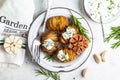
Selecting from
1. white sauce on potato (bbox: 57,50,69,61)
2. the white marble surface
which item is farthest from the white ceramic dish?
white sauce on potato (bbox: 57,50,69,61)

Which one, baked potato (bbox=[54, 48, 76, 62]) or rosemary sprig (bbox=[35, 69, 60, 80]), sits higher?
baked potato (bbox=[54, 48, 76, 62])

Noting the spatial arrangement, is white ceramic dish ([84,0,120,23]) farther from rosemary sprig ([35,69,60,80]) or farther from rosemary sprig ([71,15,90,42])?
rosemary sprig ([35,69,60,80])

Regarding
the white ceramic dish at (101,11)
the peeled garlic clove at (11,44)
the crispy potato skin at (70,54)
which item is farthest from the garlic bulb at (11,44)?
the white ceramic dish at (101,11)

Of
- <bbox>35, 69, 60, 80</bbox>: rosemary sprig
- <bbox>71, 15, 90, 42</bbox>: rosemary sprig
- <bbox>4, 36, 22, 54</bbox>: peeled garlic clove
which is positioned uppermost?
<bbox>71, 15, 90, 42</bbox>: rosemary sprig

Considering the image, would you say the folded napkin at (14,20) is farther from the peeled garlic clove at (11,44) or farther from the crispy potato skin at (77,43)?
the crispy potato skin at (77,43)

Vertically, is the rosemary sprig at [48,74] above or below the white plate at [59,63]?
below
